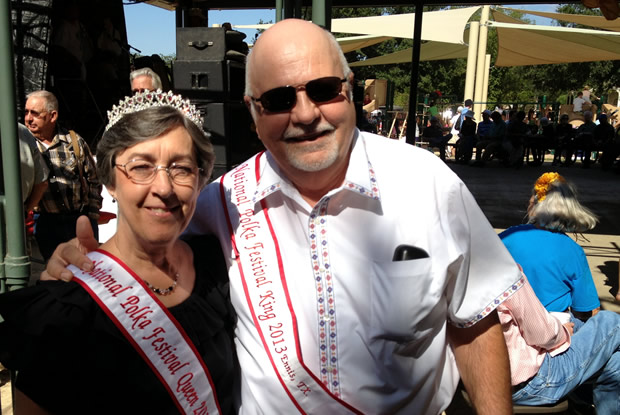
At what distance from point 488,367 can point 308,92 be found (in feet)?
3.21

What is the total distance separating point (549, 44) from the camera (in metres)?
15.6

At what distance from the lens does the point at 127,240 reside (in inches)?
60.4

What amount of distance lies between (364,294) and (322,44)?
2.51 ft

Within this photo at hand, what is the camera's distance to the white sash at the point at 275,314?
1.56m

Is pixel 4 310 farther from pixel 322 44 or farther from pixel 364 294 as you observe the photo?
pixel 322 44

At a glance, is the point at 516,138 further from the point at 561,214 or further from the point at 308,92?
the point at 308,92

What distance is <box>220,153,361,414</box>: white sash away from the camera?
5.11 feet

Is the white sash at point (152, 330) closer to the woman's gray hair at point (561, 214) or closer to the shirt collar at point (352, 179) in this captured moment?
the shirt collar at point (352, 179)

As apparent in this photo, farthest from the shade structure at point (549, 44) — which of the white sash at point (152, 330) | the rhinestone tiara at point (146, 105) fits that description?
the white sash at point (152, 330)

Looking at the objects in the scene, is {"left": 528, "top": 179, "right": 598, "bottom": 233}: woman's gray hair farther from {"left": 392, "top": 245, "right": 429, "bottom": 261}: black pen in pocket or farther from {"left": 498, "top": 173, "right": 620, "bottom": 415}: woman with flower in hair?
{"left": 392, "top": 245, "right": 429, "bottom": 261}: black pen in pocket

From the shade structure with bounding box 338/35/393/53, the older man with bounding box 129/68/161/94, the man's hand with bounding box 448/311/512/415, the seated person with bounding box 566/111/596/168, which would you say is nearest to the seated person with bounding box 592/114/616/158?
the seated person with bounding box 566/111/596/168

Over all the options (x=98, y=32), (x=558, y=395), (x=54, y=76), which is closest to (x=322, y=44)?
(x=558, y=395)

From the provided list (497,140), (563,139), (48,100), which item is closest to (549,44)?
(563,139)

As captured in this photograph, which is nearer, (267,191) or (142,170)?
(142,170)
